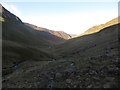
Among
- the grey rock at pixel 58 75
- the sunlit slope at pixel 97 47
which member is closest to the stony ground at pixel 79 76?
the grey rock at pixel 58 75

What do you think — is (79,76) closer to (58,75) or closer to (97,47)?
(58,75)

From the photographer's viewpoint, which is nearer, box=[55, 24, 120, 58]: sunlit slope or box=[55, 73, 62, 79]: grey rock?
box=[55, 73, 62, 79]: grey rock

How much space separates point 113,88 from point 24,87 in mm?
11289

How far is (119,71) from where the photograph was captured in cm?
2466

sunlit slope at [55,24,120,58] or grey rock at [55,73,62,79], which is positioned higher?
sunlit slope at [55,24,120,58]

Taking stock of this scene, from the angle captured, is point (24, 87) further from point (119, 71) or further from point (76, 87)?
point (119, 71)

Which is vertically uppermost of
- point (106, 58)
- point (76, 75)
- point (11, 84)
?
point (106, 58)

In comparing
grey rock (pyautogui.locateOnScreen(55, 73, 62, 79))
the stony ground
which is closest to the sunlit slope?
the stony ground

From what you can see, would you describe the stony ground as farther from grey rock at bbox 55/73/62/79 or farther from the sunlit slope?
the sunlit slope

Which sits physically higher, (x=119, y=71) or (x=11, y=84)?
(x=119, y=71)

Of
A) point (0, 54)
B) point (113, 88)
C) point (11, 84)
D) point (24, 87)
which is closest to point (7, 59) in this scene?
point (0, 54)

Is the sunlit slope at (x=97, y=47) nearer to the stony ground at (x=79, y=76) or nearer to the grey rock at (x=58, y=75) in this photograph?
the stony ground at (x=79, y=76)

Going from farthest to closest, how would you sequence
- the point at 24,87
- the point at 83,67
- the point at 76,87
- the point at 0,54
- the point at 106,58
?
the point at 0,54, the point at 106,58, the point at 83,67, the point at 24,87, the point at 76,87

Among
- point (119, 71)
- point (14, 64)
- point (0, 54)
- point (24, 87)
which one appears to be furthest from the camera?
point (0, 54)
